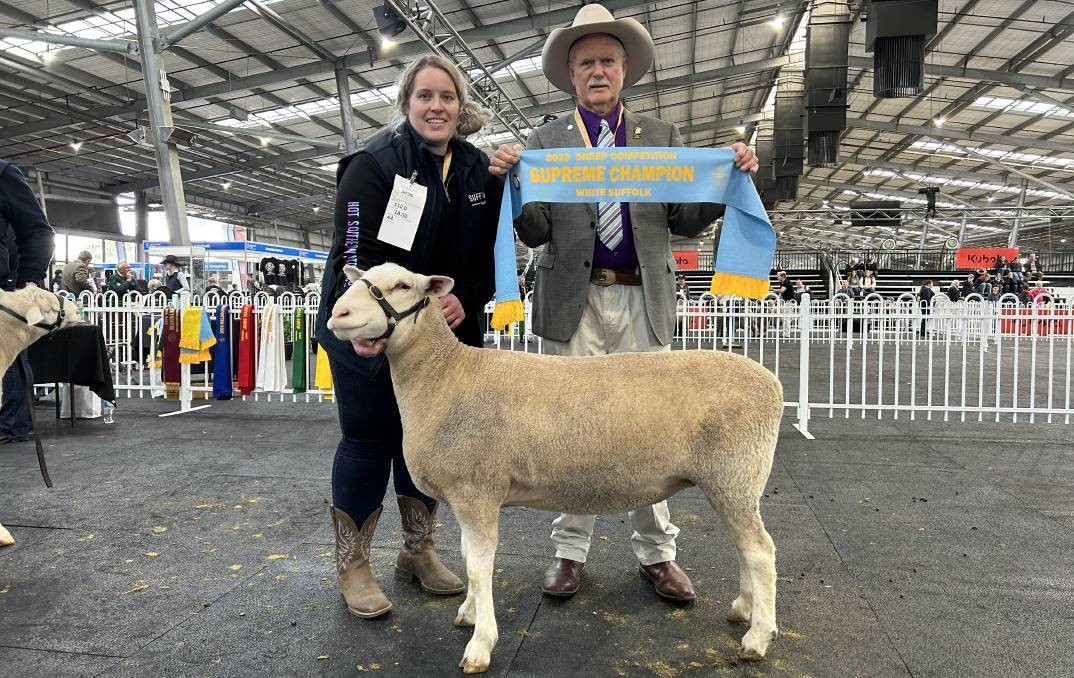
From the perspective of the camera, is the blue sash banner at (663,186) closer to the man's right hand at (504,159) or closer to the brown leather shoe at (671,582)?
the man's right hand at (504,159)

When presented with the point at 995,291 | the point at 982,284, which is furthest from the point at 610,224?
the point at 995,291

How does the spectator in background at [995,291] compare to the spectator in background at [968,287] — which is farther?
the spectator in background at [968,287]

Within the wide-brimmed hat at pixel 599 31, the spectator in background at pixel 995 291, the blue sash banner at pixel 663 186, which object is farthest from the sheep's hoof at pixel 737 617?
the spectator in background at pixel 995 291

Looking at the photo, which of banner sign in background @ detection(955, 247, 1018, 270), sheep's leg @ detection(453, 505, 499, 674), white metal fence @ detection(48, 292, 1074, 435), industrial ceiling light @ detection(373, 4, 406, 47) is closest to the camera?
sheep's leg @ detection(453, 505, 499, 674)

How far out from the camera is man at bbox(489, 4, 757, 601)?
2.65 m

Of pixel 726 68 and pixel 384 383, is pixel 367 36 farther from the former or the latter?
pixel 384 383

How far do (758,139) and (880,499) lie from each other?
25682 millimetres

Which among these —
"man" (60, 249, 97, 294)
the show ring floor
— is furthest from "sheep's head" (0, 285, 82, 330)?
"man" (60, 249, 97, 294)

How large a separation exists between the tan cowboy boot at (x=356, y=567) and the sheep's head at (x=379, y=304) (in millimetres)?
839

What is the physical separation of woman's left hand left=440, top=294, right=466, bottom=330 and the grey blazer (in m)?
0.42

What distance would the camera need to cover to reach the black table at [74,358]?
5.70 meters

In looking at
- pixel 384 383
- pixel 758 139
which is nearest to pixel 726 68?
pixel 758 139

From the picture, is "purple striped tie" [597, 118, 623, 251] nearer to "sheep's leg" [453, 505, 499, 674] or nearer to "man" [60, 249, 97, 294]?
"sheep's leg" [453, 505, 499, 674]

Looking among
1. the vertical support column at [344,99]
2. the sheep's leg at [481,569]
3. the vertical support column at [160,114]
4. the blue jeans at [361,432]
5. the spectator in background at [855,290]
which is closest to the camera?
the sheep's leg at [481,569]
